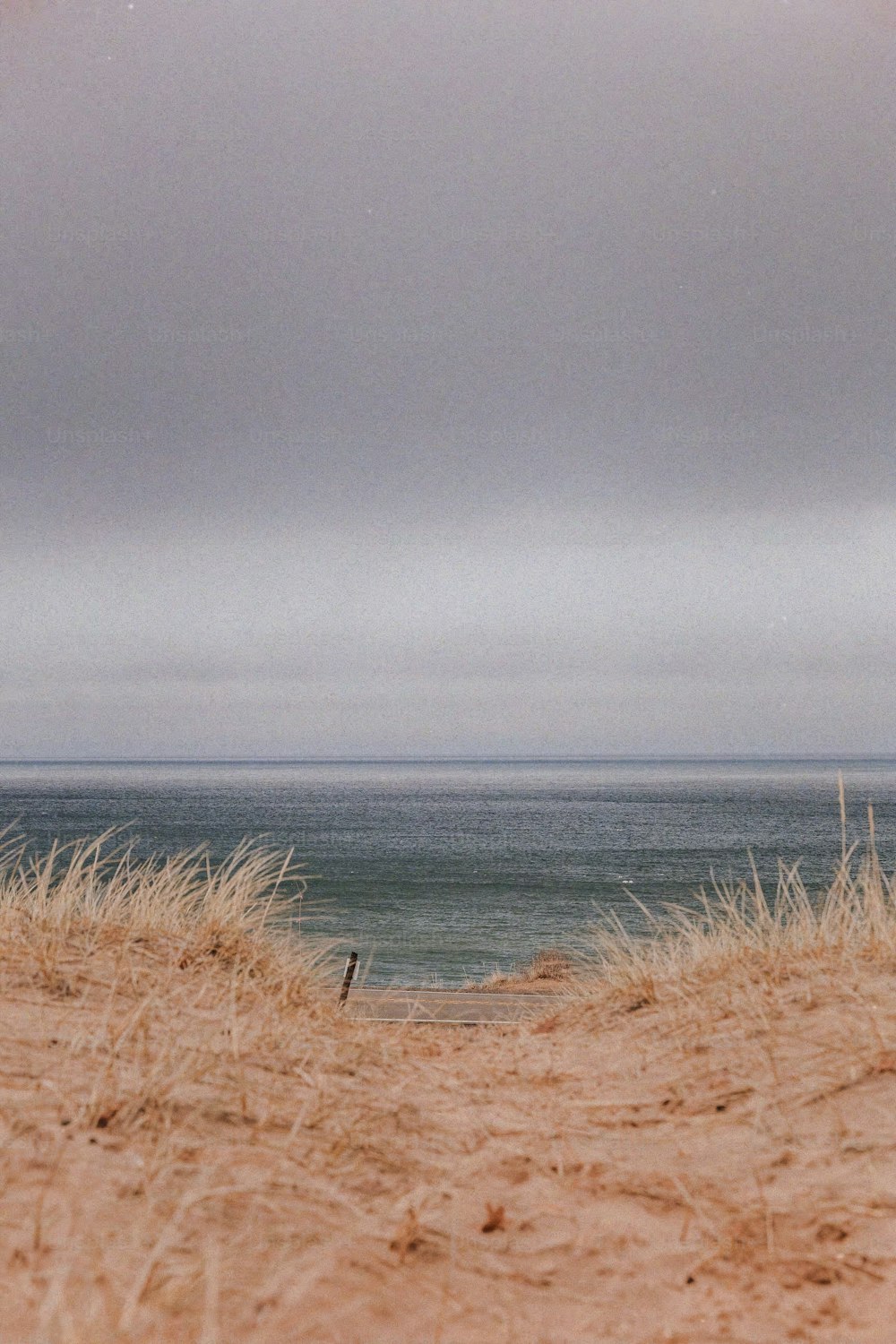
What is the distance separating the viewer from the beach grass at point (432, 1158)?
2420mm

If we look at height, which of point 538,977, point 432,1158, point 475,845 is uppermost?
point 432,1158

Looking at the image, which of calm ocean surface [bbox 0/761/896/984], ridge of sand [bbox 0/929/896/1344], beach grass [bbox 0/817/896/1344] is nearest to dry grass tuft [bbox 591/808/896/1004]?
beach grass [bbox 0/817/896/1344]

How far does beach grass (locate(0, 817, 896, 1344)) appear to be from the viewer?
242 cm

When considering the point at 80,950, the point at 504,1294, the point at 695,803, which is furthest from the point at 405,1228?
the point at 695,803

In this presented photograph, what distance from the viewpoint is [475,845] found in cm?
7500

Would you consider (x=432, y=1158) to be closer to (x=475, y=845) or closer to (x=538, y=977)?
(x=538, y=977)

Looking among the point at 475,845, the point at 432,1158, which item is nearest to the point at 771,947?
the point at 432,1158

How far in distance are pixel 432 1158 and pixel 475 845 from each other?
7257 cm

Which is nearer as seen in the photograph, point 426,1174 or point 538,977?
point 426,1174

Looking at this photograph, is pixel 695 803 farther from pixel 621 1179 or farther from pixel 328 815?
pixel 621 1179

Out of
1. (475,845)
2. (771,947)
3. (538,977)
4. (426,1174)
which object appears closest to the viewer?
(426,1174)

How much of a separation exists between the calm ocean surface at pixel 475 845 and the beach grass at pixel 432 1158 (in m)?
2.56

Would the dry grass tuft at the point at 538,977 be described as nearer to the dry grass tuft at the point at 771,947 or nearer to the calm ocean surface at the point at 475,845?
the calm ocean surface at the point at 475,845

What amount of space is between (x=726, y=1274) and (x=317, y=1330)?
1294mm
